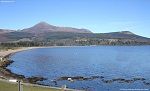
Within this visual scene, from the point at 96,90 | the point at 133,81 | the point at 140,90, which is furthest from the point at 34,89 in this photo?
the point at 133,81

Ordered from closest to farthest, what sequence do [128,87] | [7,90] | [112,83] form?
[7,90]
[128,87]
[112,83]

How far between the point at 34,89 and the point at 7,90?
2274mm

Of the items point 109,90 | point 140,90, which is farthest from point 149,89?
point 109,90

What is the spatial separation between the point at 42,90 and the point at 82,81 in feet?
135

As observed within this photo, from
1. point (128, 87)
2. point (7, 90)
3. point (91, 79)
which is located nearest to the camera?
point (7, 90)

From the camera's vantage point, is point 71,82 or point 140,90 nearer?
point 140,90

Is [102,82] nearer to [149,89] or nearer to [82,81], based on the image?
[82,81]

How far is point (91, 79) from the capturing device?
6794cm

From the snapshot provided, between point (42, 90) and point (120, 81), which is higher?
point (42, 90)

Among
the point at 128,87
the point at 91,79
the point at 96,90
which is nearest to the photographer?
the point at 96,90

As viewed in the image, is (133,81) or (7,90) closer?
(7,90)

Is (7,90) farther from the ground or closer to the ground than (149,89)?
farther from the ground

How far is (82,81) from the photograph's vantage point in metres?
64.4

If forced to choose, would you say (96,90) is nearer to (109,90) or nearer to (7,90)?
(109,90)
